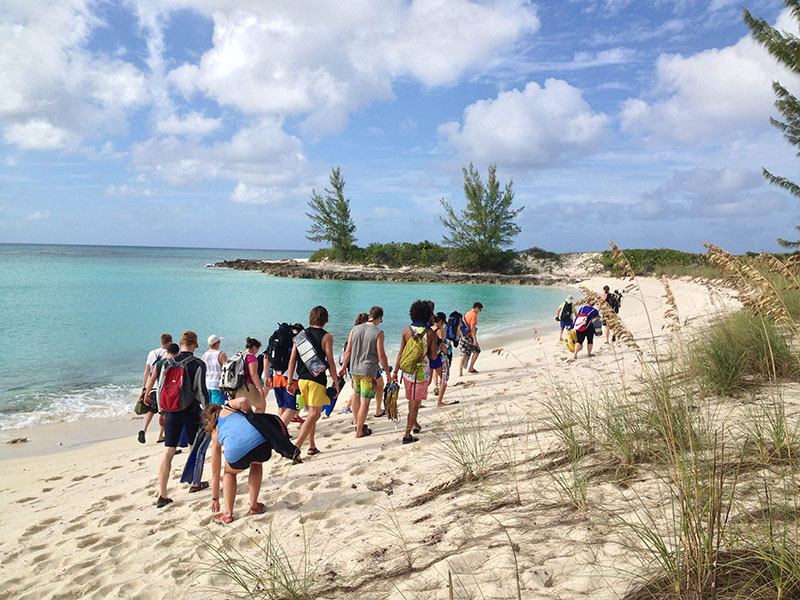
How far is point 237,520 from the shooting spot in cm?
457

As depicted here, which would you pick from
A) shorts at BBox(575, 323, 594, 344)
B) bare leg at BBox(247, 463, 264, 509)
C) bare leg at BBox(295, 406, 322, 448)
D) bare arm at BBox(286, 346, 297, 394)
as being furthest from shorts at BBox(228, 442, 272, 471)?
shorts at BBox(575, 323, 594, 344)

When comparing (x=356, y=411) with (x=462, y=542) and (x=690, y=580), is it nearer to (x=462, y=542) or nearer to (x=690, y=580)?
(x=462, y=542)

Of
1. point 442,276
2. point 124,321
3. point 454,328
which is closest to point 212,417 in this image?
point 454,328

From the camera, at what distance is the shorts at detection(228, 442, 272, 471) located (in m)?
4.34

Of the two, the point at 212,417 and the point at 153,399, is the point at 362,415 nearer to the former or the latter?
the point at 212,417

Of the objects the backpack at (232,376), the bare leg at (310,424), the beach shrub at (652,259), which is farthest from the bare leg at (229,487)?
the beach shrub at (652,259)

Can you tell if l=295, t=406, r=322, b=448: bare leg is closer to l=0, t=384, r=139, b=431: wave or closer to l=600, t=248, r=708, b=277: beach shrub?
l=0, t=384, r=139, b=431: wave

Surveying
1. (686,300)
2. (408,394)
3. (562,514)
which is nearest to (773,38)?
(686,300)

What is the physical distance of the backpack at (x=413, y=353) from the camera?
6271 mm

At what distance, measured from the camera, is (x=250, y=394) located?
220 inches

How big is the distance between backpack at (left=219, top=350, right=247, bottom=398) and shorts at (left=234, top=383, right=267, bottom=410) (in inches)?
2.2

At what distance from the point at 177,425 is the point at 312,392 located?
5.11ft

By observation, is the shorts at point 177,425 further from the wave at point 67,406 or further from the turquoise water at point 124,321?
the turquoise water at point 124,321

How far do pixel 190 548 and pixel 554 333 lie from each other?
17.0 metres
